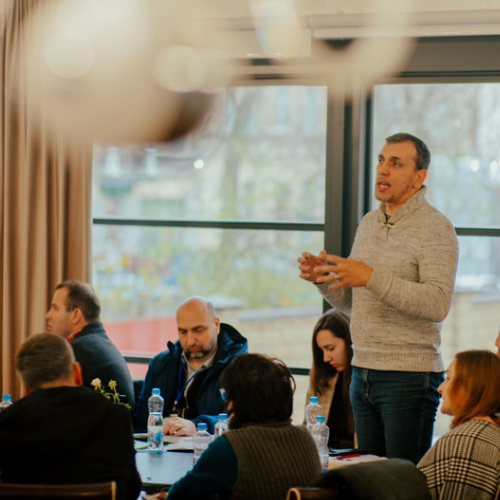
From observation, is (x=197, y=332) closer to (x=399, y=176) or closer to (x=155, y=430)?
(x=155, y=430)

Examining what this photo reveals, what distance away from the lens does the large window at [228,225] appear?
4.14 m

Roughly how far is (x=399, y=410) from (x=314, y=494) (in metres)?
1.07

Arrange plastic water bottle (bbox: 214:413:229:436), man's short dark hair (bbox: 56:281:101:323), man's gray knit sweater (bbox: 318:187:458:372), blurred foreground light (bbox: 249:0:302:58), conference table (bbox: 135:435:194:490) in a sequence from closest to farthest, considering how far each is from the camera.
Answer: conference table (bbox: 135:435:194:490) < man's gray knit sweater (bbox: 318:187:458:372) < plastic water bottle (bbox: 214:413:229:436) < man's short dark hair (bbox: 56:281:101:323) < blurred foreground light (bbox: 249:0:302:58)

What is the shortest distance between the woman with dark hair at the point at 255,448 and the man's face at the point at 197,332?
132cm

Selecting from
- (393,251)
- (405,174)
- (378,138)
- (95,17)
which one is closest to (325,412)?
(393,251)

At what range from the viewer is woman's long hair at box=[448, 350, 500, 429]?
7.20 ft

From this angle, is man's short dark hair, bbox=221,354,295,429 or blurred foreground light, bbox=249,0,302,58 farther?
blurred foreground light, bbox=249,0,302,58

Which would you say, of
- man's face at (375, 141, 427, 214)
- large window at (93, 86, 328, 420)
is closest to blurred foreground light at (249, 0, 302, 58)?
large window at (93, 86, 328, 420)

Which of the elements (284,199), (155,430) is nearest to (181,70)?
(155,430)

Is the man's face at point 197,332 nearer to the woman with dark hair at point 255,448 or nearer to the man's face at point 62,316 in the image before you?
the man's face at point 62,316

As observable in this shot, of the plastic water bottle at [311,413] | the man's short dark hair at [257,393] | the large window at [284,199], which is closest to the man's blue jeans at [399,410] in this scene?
the plastic water bottle at [311,413]

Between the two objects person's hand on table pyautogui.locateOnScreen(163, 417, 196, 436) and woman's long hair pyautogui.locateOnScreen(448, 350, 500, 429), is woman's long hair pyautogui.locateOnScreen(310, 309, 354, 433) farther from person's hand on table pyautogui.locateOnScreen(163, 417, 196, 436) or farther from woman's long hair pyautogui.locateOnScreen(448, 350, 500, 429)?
woman's long hair pyautogui.locateOnScreen(448, 350, 500, 429)

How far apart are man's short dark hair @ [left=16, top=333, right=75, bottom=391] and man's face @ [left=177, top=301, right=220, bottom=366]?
1326 millimetres

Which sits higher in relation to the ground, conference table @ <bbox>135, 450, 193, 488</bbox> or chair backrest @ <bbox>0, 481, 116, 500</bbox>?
chair backrest @ <bbox>0, 481, 116, 500</bbox>
